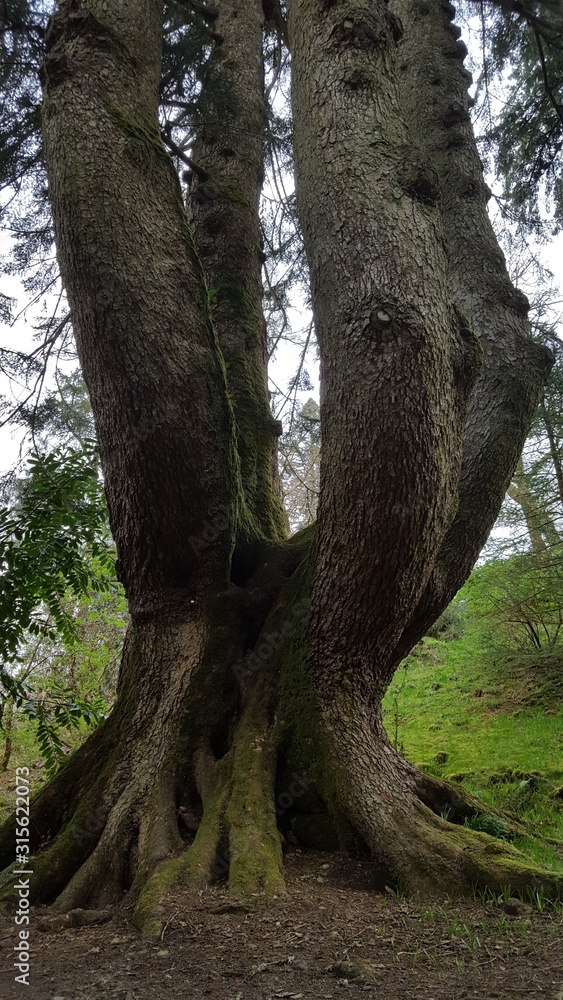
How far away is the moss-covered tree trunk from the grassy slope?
124cm

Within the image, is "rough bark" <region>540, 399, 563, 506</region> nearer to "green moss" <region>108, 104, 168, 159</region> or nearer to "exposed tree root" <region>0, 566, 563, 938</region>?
"exposed tree root" <region>0, 566, 563, 938</region>

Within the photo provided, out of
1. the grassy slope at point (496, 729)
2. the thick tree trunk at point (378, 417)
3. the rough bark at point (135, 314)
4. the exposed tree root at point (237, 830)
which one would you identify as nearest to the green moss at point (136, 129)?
the rough bark at point (135, 314)

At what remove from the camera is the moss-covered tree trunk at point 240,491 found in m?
2.61

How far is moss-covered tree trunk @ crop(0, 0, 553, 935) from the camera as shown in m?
2.61

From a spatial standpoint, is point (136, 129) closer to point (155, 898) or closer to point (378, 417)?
point (378, 417)

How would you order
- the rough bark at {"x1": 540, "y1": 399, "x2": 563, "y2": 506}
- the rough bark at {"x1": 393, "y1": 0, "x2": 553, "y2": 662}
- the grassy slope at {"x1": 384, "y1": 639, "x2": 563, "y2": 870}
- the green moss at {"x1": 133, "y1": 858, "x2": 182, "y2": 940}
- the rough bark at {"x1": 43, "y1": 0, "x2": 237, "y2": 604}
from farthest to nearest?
the rough bark at {"x1": 540, "y1": 399, "x2": 563, "y2": 506}
the grassy slope at {"x1": 384, "y1": 639, "x2": 563, "y2": 870}
the rough bark at {"x1": 393, "y1": 0, "x2": 553, "y2": 662}
the rough bark at {"x1": 43, "y1": 0, "x2": 237, "y2": 604}
the green moss at {"x1": 133, "y1": 858, "x2": 182, "y2": 940}

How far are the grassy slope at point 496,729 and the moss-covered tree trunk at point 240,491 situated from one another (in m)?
1.24

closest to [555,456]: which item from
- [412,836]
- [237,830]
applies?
[412,836]

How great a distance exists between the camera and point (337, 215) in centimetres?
283

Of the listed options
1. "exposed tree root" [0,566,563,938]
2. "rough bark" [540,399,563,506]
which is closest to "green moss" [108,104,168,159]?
"exposed tree root" [0,566,563,938]

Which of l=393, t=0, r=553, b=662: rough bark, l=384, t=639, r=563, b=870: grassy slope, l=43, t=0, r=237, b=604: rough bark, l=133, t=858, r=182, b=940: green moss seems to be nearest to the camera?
l=133, t=858, r=182, b=940: green moss

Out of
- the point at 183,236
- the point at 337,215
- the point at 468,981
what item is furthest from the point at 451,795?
the point at 183,236

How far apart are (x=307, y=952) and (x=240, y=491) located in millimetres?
1979

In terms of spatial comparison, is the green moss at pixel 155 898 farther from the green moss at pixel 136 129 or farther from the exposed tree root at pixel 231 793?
the green moss at pixel 136 129
